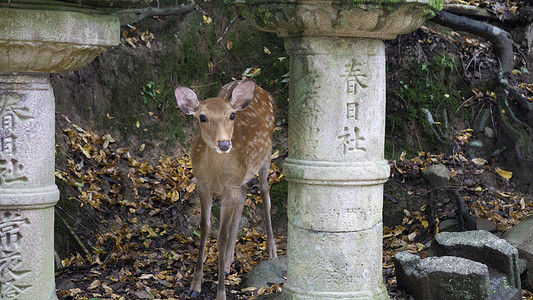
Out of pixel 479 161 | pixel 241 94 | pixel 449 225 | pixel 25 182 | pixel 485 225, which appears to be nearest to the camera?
pixel 25 182

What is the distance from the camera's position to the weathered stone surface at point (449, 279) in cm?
466

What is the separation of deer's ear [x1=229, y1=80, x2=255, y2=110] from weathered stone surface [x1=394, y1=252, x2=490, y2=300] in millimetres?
1716

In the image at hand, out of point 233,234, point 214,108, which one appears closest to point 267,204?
point 233,234

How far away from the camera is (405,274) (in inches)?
199

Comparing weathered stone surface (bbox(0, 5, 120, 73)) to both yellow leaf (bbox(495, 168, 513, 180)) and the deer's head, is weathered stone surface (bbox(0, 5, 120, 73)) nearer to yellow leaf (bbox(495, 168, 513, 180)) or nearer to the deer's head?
the deer's head

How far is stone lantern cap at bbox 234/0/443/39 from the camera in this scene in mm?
3943

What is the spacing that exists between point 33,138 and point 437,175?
4481 mm

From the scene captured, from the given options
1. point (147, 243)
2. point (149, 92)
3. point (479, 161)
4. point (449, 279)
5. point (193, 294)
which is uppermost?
point (149, 92)

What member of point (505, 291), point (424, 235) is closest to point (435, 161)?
point (424, 235)

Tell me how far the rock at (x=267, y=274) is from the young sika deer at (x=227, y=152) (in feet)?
0.88

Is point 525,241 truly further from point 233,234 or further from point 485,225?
point 233,234

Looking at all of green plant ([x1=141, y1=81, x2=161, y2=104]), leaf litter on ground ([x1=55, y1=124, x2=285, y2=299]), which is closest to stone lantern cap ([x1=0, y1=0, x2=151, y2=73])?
leaf litter on ground ([x1=55, y1=124, x2=285, y2=299])

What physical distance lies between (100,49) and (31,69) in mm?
418

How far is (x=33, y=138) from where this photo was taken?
4223 mm
